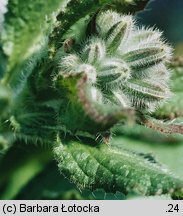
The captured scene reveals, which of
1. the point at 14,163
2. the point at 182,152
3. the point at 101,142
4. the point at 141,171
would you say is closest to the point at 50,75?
the point at 101,142

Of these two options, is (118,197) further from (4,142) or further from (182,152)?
(4,142)

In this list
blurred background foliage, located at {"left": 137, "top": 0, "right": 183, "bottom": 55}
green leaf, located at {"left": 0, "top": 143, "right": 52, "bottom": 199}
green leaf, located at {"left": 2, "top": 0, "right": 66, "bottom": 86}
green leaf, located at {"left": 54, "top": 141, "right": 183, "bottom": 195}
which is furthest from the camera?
blurred background foliage, located at {"left": 137, "top": 0, "right": 183, "bottom": 55}

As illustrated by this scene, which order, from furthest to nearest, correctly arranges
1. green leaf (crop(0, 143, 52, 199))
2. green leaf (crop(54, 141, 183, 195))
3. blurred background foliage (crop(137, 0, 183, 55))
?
blurred background foliage (crop(137, 0, 183, 55)), green leaf (crop(0, 143, 52, 199)), green leaf (crop(54, 141, 183, 195))

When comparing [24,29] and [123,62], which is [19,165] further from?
[123,62]

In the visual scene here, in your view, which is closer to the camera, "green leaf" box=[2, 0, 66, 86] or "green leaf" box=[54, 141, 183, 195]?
"green leaf" box=[54, 141, 183, 195]

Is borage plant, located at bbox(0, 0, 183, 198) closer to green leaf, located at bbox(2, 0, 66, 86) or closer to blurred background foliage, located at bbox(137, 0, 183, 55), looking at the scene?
green leaf, located at bbox(2, 0, 66, 86)

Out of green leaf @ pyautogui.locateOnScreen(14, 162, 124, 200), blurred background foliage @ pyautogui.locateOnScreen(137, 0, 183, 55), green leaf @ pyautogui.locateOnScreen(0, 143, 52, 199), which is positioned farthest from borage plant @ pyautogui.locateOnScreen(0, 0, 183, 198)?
blurred background foliage @ pyautogui.locateOnScreen(137, 0, 183, 55)

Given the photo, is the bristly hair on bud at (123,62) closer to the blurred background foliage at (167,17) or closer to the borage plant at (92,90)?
the borage plant at (92,90)

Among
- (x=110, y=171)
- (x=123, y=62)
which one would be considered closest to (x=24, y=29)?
(x=123, y=62)
